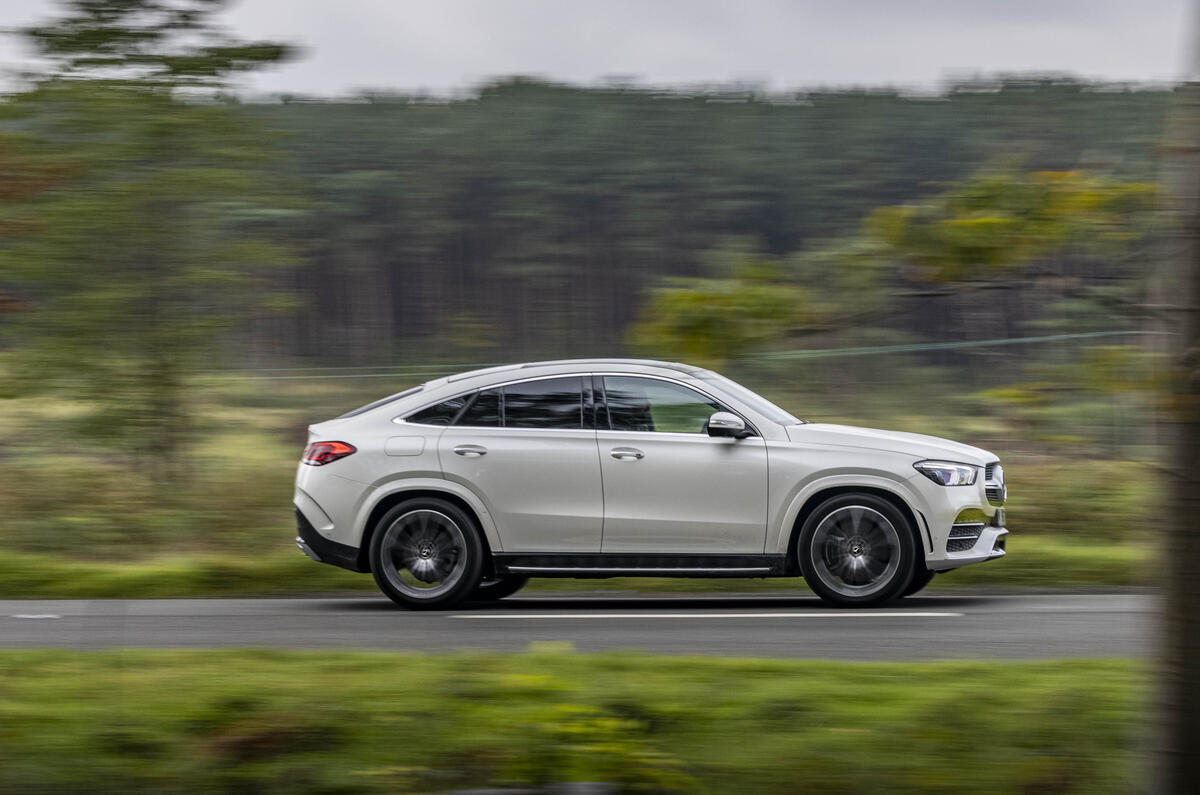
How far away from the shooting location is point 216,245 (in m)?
12.1

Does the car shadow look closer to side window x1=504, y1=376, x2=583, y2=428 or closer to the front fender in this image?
the front fender

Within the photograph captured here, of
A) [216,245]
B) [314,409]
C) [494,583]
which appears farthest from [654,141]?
[494,583]

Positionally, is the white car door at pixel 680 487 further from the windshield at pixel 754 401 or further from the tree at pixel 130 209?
the tree at pixel 130 209

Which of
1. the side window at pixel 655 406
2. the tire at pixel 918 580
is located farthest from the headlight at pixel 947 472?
the side window at pixel 655 406

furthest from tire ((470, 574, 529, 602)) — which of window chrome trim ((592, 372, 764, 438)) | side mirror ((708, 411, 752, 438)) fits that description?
side mirror ((708, 411, 752, 438))

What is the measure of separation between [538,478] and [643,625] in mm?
1296

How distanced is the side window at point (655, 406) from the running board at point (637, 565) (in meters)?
0.87

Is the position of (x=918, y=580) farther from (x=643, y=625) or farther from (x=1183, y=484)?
(x=1183, y=484)

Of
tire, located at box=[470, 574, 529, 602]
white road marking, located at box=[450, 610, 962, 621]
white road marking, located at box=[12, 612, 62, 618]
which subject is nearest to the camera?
white road marking, located at box=[450, 610, 962, 621]

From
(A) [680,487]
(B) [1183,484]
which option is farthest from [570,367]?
(B) [1183,484]

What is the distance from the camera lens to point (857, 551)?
9734mm

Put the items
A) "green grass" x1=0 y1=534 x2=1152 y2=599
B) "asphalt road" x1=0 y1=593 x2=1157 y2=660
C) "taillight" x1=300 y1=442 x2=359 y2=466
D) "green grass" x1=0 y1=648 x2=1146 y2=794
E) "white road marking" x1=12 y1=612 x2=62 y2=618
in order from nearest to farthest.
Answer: "green grass" x1=0 y1=648 x2=1146 y2=794
"asphalt road" x1=0 y1=593 x2=1157 y2=660
"taillight" x1=300 y1=442 x2=359 y2=466
"white road marking" x1=12 y1=612 x2=62 y2=618
"green grass" x1=0 y1=534 x2=1152 y2=599

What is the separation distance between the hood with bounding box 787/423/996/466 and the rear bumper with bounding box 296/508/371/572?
3.10 m

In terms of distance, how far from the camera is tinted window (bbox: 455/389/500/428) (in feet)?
32.7
